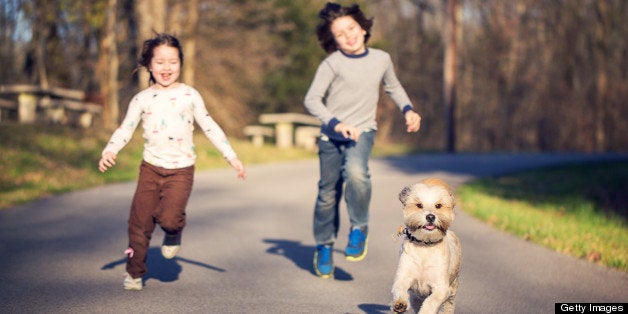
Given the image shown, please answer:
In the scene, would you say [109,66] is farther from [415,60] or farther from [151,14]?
[415,60]

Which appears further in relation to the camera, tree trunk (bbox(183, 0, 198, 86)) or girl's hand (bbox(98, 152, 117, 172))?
→ tree trunk (bbox(183, 0, 198, 86))

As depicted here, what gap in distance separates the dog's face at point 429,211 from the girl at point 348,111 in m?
1.64

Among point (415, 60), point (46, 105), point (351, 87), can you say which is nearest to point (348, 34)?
point (351, 87)

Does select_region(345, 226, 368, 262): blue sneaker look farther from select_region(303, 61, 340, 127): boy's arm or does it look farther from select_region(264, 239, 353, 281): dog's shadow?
select_region(303, 61, 340, 127): boy's arm

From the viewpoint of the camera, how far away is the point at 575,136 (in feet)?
98.9

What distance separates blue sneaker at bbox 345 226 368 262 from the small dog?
1391mm

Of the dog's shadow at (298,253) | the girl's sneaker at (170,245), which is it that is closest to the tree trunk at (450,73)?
the dog's shadow at (298,253)

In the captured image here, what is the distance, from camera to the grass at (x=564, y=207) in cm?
771

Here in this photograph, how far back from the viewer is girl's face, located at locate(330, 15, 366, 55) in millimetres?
5758

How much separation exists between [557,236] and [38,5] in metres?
17.6

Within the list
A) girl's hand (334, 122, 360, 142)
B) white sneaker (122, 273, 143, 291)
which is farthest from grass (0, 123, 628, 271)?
white sneaker (122, 273, 143, 291)

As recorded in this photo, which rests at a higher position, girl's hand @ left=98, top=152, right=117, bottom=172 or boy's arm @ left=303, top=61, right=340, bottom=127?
boy's arm @ left=303, top=61, right=340, bottom=127

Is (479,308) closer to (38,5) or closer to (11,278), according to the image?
(11,278)

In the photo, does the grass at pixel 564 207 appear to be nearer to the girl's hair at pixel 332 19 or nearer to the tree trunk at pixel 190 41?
the girl's hair at pixel 332 19
